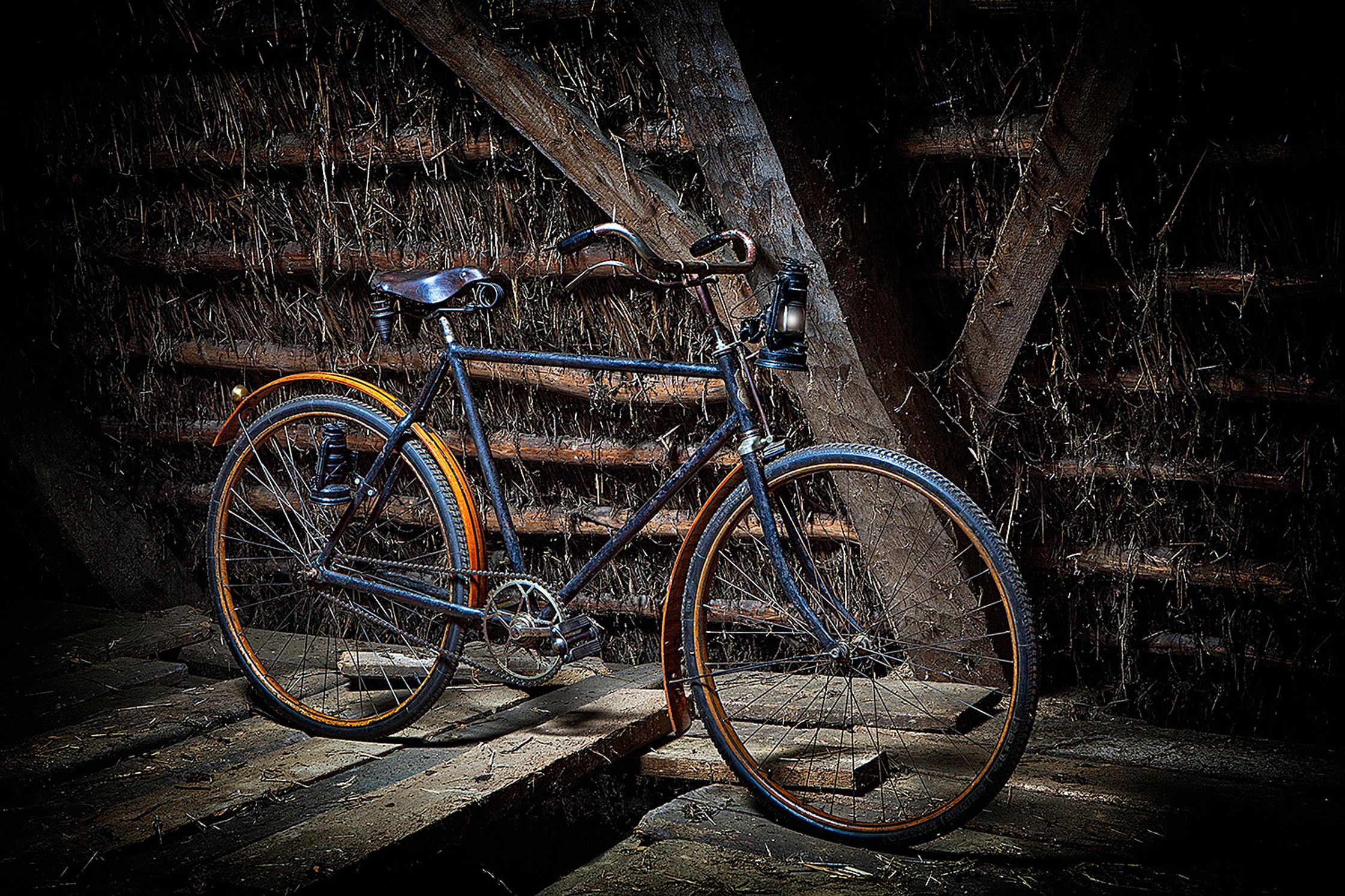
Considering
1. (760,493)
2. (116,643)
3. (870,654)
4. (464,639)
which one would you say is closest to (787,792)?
(870,654)

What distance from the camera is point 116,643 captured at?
3.31 metres

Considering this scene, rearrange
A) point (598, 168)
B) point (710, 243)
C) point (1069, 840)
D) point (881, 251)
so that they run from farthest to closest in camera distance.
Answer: point (598, 168), point (881, 251), point (710, 243), point (1069, 840)

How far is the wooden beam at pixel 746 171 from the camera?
225 centimetres

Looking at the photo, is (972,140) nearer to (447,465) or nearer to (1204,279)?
(1204,279)

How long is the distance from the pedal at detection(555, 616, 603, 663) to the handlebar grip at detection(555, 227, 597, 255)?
31.1 inches

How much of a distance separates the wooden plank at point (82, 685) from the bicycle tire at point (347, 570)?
0.27 m

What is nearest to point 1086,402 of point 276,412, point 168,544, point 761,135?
point 761,135

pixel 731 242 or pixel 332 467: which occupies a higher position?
pixel 731 242

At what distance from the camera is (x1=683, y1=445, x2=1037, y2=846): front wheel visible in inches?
80.2

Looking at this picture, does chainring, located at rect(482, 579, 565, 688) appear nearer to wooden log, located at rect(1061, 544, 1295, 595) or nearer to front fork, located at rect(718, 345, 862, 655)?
front fork, located at rect(718, 345, 862, 655)

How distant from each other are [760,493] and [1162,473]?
3.57 ft

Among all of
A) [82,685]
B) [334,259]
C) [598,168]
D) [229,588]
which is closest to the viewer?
[598,168]

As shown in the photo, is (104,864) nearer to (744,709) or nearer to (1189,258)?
(744,709)

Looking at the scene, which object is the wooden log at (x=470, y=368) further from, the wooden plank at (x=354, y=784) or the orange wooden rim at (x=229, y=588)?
the wooden plank at (x=354, y=784)
